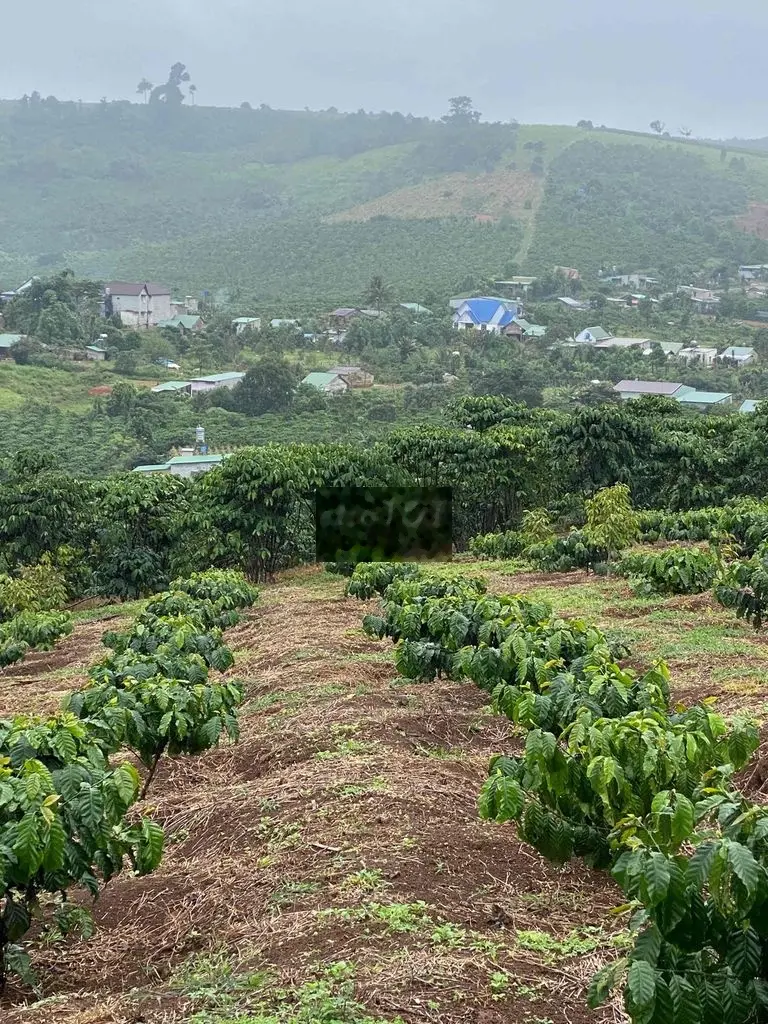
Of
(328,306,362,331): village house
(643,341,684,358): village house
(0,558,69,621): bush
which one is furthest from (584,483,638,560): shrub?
(328,306,362,331): village house

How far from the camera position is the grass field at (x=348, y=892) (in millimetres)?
3488

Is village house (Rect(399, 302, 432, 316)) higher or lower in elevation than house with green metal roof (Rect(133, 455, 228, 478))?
higher

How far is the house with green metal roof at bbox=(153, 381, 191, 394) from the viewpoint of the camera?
4175 centimetres

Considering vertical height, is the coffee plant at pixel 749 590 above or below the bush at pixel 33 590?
above

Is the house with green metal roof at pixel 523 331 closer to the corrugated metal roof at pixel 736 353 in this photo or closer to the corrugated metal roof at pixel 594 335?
the corrugated metal roof at pixel 594 335

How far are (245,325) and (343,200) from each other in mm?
56978

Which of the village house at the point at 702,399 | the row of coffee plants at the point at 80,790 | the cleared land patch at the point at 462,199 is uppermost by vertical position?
the cleared land patch at the point at 462,199

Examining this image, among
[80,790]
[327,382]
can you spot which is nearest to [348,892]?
[80,790]

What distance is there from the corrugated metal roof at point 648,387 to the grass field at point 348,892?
34.4 metres

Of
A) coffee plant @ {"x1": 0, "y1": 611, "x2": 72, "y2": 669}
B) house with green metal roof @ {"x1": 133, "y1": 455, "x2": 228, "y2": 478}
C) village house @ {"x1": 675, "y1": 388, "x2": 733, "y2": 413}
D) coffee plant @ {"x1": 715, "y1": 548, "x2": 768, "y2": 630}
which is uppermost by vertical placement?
coffee plant @ {"x1": 715, "y1": 548, "x2": 768, "y2": 630}

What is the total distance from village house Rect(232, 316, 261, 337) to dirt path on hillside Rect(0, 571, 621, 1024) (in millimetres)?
48403

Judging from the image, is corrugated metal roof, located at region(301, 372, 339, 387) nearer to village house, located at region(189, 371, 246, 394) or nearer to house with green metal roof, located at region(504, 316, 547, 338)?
village house, located at region(189, 371, 246, 394)

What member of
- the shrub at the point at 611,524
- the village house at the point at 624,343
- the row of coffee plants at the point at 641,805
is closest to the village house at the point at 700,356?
the village house at the point at 624,343

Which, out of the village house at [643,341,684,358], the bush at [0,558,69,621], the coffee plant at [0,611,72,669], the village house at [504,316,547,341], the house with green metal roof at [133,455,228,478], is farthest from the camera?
the village house at [504,316,547,341]
